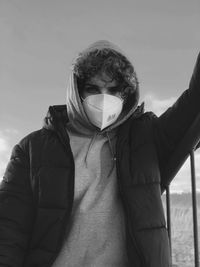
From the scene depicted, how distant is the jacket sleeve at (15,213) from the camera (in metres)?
2.03

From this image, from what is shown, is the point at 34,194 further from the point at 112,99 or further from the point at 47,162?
the point at 112,99

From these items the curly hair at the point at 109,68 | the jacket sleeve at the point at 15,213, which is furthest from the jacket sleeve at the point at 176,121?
the jacket sleeve at the point at 15,213

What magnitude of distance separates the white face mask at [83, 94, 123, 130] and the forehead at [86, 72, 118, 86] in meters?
0.09

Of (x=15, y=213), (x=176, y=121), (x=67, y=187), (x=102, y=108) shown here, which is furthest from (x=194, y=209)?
(x=15, y=213)

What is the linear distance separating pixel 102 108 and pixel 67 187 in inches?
16.5

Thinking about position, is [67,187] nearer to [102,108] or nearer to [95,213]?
[95,213]

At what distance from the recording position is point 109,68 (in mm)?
2316

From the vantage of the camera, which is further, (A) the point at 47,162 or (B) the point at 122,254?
(A) the point at 47,162

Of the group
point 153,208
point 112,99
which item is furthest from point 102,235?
point 112,99

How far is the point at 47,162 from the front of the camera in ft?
6.89

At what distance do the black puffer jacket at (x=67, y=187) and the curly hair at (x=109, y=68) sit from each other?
192 mm

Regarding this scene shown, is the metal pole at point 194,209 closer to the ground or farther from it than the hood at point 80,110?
closer to the ground

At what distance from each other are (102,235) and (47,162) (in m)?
0.41

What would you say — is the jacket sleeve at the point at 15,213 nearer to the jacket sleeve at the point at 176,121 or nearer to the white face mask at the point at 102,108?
the white face mask at the point at 102,108
